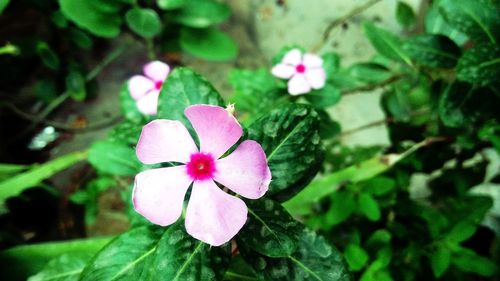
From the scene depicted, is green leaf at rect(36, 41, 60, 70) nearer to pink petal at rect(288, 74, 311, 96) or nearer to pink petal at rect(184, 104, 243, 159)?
pink petal at rect(288, 74, 311, 96)

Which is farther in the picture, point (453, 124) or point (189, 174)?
point (453, 124)

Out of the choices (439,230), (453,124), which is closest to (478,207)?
(439,230)

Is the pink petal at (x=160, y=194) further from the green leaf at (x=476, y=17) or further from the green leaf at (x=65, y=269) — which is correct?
the green leaf at (x=476, y=17)

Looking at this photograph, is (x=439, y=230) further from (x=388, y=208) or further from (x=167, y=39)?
(x=167, y=39)

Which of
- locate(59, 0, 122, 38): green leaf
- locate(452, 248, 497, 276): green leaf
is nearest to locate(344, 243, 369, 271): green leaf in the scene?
locate(452, 248, 497, 276): green leaf

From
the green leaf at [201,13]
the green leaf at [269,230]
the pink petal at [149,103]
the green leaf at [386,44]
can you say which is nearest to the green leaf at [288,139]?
the green leaf at [269,230]
